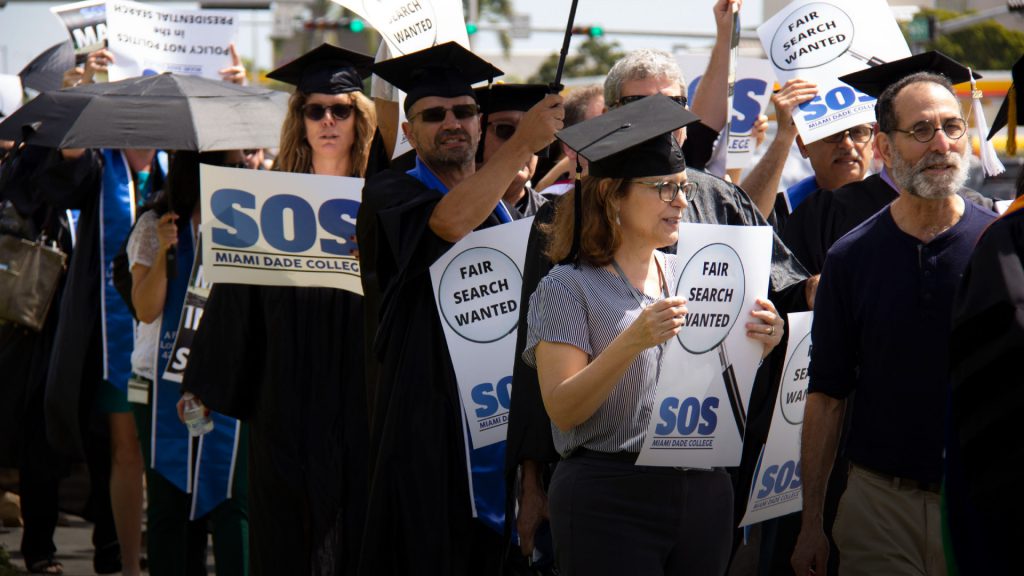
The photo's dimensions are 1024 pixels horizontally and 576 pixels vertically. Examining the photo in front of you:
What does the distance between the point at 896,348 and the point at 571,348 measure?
0.99m

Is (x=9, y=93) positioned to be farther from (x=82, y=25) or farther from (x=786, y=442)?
(x=786, y=442)

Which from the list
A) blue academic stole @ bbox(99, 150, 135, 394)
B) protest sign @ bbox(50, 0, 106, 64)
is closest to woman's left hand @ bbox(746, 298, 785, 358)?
blue academic stole @ bbox(99, 150, 135, 394)

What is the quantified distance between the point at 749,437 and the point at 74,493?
18.4ft

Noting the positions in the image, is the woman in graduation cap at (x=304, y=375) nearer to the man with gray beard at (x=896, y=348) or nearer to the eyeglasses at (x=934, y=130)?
the man with gray beard at (x=896, y=348)

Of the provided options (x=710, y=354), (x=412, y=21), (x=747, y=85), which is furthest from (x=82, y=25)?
(x=710, y=354)

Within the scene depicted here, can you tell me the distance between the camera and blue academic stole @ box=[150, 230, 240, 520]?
21.7 ft

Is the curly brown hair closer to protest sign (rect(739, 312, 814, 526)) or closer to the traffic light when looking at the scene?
protest sign (rect(739, 312, 814, 526))

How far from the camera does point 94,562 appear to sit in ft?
26.9

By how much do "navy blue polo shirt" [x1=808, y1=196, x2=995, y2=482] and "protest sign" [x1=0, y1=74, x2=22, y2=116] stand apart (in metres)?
7.24

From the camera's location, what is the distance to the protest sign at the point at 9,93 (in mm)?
10080

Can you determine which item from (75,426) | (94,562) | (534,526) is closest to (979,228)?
(534,526)

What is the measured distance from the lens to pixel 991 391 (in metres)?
3.34

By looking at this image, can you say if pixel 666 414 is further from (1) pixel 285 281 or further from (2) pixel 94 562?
(2) pixel 94 562

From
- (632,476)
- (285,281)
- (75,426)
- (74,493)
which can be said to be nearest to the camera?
(632,476)
